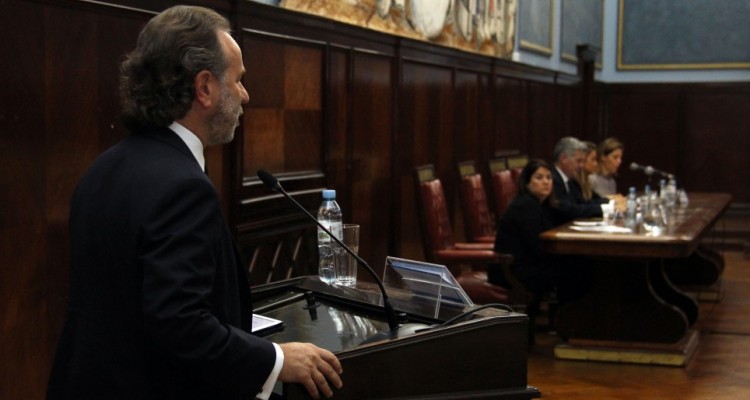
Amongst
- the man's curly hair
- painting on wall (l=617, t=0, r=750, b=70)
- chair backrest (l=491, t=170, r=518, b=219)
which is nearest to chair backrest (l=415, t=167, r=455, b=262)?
chair backrest (l=491, t=170, r=518, b=219)

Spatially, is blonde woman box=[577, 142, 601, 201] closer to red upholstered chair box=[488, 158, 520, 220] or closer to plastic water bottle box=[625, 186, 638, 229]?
red upholstered chair box=[488, 158, 520, 220]

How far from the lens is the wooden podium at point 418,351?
238 centimetres

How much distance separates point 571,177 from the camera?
8367mm

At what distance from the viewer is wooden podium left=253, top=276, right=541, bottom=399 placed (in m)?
2.38

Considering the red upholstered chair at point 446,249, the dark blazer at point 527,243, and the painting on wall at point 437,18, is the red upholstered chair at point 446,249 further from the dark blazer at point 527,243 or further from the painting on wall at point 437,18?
the painting on wall at point 437,18

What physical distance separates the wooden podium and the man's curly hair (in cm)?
64

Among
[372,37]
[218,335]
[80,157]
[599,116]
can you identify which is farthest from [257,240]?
[599,116]

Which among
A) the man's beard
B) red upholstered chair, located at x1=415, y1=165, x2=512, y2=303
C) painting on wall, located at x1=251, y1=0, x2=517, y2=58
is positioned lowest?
red upholstered chair, located at x1=415, y1=165, x2=512, y2=303

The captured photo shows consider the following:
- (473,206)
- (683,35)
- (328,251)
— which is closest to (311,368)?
(328,251)

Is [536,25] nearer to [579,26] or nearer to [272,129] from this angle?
[579,26]

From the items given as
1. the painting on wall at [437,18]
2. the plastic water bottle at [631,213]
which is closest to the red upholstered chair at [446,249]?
the plastic water bottle at [631,213]

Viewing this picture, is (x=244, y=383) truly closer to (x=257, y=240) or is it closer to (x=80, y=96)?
(x=80, y=96)

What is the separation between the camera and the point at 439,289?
9.21 feet

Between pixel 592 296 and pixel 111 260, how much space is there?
17.1 feet
